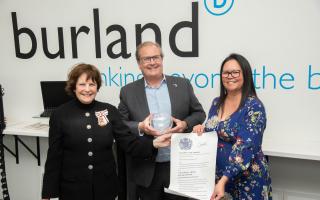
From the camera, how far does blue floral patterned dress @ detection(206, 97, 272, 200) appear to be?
5.05 feet

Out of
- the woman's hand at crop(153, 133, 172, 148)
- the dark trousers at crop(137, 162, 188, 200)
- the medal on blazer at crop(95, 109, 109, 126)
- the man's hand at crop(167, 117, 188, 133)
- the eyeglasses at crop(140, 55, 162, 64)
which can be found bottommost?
the dark trousers at crop(137, 162, 188, 200)

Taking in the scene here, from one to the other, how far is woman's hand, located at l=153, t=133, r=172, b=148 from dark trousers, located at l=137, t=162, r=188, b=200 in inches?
8.7

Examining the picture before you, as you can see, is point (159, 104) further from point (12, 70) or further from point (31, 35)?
point (12, 70)

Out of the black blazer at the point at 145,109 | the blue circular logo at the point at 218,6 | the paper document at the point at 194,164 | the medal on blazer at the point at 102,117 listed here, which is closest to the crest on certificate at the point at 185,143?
the paper document at the point at 194,164

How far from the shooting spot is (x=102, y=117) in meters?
1.80

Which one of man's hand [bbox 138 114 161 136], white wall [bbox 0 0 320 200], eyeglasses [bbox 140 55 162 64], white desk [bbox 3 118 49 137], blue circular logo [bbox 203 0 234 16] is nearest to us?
man's hand [bbox 138 114 161 136]

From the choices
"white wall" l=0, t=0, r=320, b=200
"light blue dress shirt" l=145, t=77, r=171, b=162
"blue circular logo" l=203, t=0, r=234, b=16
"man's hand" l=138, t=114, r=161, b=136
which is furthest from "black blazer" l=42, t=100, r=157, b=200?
"blue circular logo" l=203, t=0, r=234, b=16

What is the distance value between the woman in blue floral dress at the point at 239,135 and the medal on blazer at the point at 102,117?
1.77 feet

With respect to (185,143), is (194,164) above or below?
below

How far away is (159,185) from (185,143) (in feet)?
1.56

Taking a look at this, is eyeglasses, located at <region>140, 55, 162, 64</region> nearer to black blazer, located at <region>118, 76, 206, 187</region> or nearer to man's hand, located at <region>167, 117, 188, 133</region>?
black blazer, located at <region>118, 76, 206, 187</region>

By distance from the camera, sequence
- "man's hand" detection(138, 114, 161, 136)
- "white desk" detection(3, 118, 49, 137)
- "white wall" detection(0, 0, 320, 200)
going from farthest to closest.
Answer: "white desk" detection(3, 118, 49, 137) → "white wall" detection(0, 0, 320, 200) → "man's hand" detection(138, 114, 161, 136)

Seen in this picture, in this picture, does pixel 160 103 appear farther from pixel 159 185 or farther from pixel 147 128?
pixel 159 185

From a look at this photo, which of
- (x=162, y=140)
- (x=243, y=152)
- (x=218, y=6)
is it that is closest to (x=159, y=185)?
(x=162, y=140)
